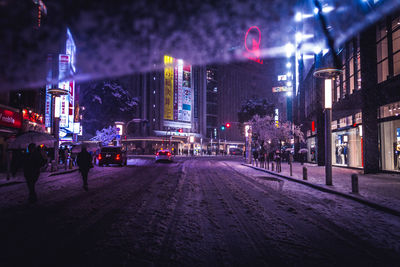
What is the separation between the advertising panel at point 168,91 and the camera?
80.3 m

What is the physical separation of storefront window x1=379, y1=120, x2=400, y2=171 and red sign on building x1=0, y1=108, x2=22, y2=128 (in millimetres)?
25533

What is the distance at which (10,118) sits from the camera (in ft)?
66.8

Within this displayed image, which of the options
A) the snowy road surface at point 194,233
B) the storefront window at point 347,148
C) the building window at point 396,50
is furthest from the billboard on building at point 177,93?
the snowy road surface at point 194,233

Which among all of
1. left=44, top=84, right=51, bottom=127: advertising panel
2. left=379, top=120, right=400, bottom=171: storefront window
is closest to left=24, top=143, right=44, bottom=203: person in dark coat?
left=379, top=120, right=400, bottom=171: storefront window

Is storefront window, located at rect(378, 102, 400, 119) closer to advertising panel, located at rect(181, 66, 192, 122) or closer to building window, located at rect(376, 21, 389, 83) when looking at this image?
building window, located at rect(376, 21, 389, 83)

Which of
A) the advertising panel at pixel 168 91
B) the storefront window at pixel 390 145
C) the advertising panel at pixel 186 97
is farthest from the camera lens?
the advertising panel at pixel 186 97

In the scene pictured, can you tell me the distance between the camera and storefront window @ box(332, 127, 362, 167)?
21.9 m

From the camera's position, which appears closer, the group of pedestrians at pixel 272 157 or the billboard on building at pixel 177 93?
the group of pedestrians at pixel 272 157

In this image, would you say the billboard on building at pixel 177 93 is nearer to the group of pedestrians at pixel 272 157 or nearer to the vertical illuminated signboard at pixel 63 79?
the group of pedestrians at pixel 272 157

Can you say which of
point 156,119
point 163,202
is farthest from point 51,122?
point 156,119

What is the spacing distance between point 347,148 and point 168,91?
2460 inches

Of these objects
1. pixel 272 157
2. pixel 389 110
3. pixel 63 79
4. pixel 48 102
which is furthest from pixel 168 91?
pixel 389 110

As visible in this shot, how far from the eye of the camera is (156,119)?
79688mm

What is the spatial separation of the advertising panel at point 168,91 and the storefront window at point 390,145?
65908 mm
